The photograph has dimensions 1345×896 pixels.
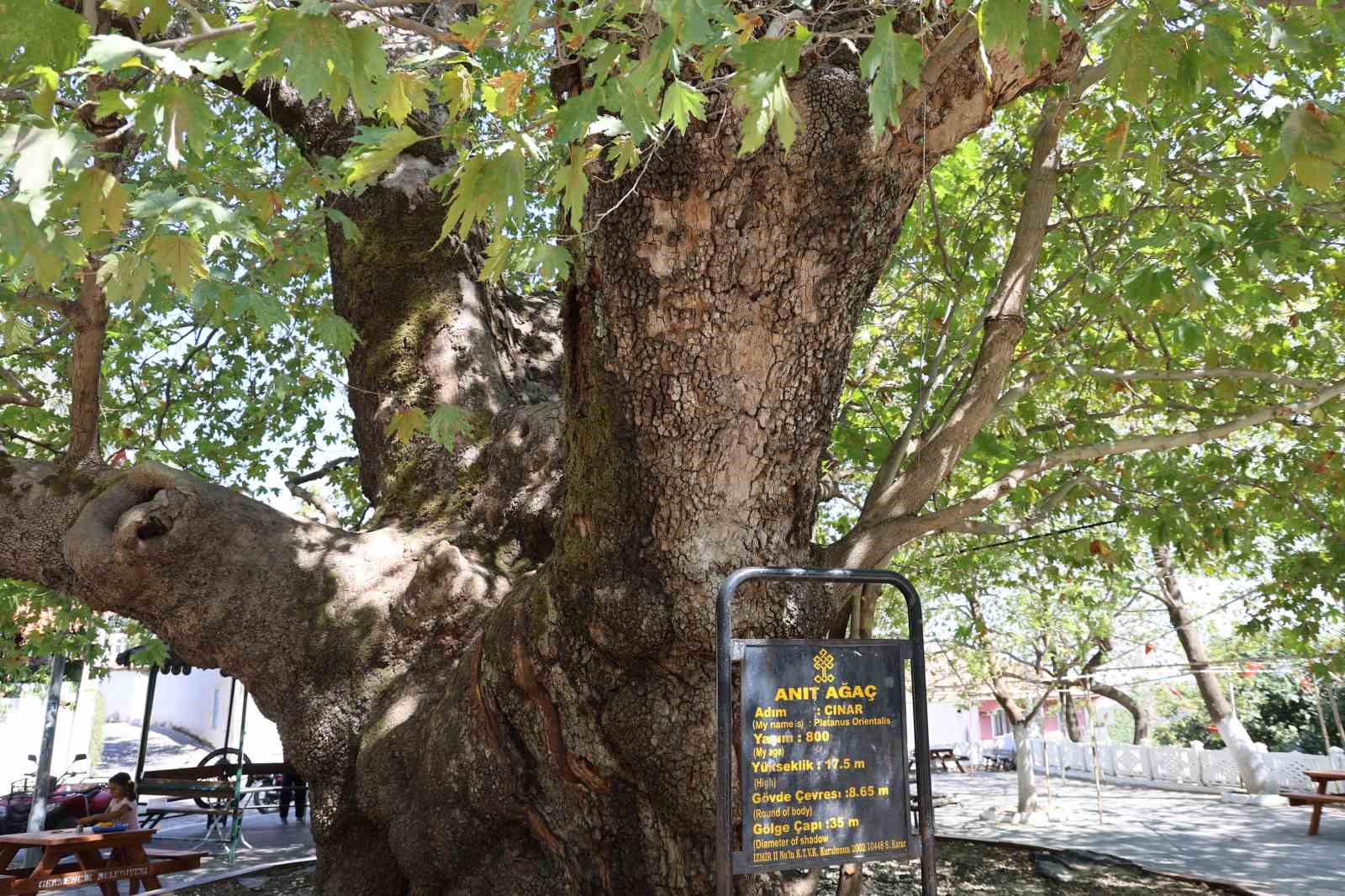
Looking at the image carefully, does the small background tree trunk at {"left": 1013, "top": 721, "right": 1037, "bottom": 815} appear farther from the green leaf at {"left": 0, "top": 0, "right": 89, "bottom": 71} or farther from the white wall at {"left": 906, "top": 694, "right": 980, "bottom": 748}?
the white wall at {"left": 906, "top": 694, "right": 980, "bottom": 748}

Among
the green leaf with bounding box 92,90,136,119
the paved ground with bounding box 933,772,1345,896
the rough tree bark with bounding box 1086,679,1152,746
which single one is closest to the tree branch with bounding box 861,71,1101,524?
the green leaf with bounding box 92,90,136,119

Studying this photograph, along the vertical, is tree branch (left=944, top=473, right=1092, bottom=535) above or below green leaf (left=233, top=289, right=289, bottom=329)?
below

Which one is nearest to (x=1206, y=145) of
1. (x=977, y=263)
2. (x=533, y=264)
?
(x=977, y=263)

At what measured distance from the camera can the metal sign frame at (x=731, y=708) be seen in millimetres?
2602

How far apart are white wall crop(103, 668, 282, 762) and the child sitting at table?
23.4 metres

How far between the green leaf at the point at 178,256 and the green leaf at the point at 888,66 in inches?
76.1

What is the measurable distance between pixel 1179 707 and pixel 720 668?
4648 centimetres

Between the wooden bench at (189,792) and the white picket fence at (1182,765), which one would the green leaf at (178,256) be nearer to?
the wooden bench at (189,792)

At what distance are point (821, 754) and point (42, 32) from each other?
2739 millimetres

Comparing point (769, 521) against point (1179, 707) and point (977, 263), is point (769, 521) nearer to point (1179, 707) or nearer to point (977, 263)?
point (977, 263)

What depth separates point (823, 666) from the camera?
9.41 feet

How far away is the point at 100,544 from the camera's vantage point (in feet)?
15.2

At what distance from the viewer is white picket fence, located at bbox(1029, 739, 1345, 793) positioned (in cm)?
1667

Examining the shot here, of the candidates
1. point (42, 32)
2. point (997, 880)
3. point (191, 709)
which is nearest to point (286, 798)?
point (997, 880)
